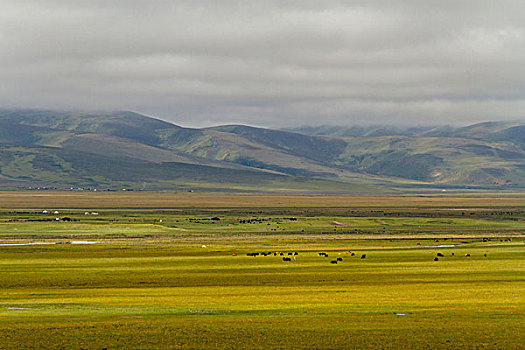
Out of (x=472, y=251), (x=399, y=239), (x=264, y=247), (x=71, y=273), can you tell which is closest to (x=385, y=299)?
(x=71, y=273)

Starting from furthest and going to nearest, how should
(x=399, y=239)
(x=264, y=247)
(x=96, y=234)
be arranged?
1. (x=96, y=234)
2. (x=399, y=239)
3. (x=264, y=247)

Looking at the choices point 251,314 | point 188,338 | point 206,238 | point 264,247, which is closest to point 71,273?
point 251,314

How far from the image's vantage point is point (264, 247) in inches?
4072

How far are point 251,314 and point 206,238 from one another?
84851 millimetres

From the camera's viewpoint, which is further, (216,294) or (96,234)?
(96,234)

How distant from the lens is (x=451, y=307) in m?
41.9

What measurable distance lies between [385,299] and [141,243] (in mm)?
69233

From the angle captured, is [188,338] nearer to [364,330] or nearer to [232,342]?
[232,342]

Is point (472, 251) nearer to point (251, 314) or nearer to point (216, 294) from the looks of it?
point (216, 294)

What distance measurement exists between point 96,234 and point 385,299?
9217 centimetres

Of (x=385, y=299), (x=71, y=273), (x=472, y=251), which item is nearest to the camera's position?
(x=385, y=299)

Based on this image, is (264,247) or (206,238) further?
(206,238)

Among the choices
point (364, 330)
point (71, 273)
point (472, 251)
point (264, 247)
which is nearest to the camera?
point (364, 330)

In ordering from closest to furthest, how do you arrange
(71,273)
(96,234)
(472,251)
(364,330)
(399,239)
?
1. (364,330)
2. (71,273)
3. (472,251)
4. (399,239)
5. (96,234)
